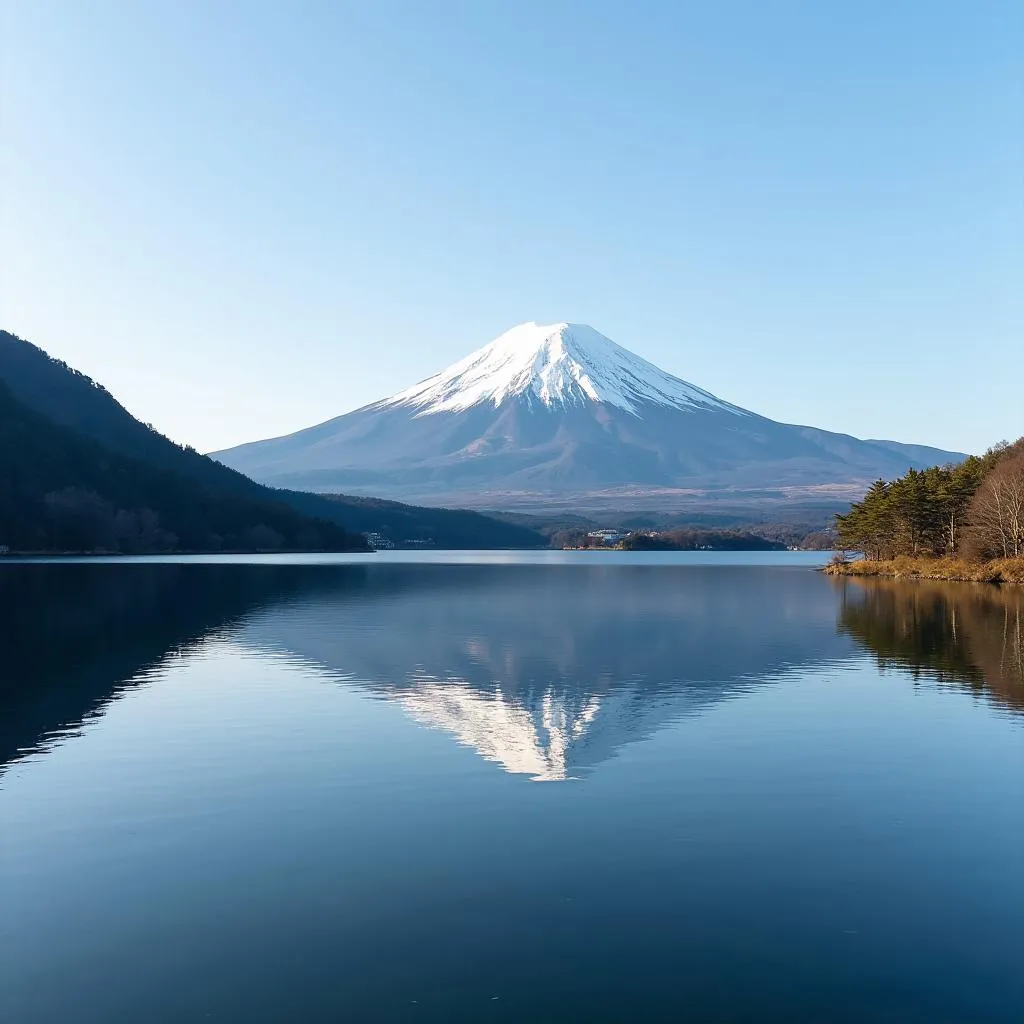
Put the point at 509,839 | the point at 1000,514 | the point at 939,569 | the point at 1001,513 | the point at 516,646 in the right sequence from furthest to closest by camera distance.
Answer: the point at 939,569 < the point at 1001,513 < the point at 1000,514 < the point at 516,646 < the point at 509,839

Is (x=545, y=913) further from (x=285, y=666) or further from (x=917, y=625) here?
(x=917, y=625)

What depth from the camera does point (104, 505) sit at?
510ft

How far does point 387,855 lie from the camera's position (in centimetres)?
1337

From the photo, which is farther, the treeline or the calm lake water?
the treeline

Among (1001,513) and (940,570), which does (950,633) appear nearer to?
(1001,513)

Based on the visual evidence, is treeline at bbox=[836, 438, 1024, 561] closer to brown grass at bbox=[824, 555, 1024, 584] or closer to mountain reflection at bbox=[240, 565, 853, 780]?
brown grass at bbox=[824, 555, 1024, 584]

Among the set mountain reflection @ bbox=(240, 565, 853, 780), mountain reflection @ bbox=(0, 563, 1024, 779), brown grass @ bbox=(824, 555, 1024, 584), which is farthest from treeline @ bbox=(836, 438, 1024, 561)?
mountain reflection @ bbox=(240, 565, 853, 780)

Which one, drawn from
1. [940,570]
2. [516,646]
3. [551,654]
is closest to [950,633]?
[551,654]

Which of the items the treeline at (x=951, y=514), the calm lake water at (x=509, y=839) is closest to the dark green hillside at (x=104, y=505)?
the treeline at (x=951, y=514)

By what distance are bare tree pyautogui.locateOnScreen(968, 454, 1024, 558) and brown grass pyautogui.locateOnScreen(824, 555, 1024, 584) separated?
5.01 ft

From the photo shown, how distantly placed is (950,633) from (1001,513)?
43.6 meters

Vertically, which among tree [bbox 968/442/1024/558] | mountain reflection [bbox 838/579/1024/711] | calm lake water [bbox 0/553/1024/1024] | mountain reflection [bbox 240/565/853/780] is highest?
tree [bbox 968/442/1024/558]

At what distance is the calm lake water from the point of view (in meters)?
9.58

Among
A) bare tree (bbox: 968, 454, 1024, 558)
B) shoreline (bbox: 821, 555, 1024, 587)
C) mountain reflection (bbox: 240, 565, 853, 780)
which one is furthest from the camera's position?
bare tree (bbox: 968, 454, 1024, 558)
